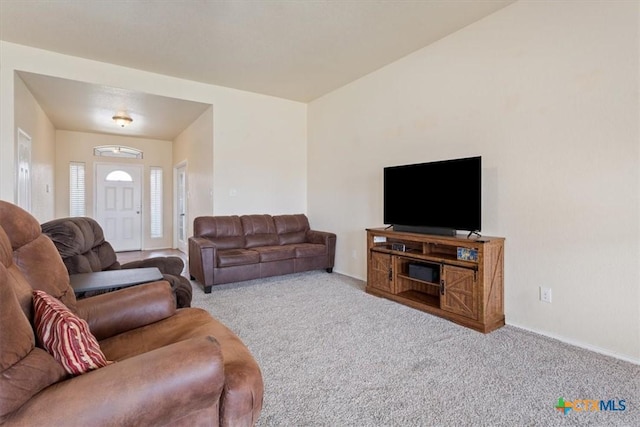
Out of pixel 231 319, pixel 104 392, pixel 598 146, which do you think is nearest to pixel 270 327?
pixel 231 319

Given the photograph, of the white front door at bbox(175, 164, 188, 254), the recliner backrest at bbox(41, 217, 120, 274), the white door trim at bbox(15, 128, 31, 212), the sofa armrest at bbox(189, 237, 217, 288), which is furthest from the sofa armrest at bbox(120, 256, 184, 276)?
the white front door at bbox(175, 164, 188, 254)

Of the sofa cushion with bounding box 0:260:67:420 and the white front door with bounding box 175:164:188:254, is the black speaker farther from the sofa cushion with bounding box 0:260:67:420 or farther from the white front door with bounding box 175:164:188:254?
the white front door with bounding box 175:164:188:254

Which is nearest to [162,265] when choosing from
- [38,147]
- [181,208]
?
[38,147]

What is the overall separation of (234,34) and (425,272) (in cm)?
305

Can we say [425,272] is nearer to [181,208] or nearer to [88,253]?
[88,253]

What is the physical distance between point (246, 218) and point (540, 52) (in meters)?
3.89

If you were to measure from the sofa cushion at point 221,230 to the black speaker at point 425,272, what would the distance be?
2.48 m

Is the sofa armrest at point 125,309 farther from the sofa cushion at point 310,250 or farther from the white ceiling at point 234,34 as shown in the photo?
the sofa cushion at point 310,250

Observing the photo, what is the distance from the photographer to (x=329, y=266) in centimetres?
483

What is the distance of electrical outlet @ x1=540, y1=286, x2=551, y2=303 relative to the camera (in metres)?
2.60

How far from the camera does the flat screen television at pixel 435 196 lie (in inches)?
113

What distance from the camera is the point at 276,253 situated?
4375 millimetres

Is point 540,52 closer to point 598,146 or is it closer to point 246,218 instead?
point 598,146

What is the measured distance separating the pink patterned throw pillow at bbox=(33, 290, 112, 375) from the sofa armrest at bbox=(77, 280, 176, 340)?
1.52ft
